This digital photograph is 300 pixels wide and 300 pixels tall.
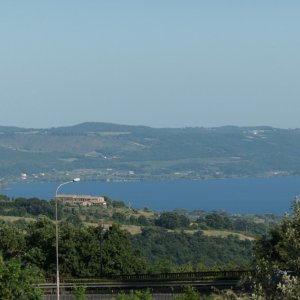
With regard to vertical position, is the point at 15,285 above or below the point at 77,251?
above

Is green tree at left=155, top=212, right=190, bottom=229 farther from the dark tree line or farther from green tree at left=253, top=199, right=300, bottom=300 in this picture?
green tree at left=253, top=199, right=300, bottom=300

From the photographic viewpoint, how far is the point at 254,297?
19141 mm

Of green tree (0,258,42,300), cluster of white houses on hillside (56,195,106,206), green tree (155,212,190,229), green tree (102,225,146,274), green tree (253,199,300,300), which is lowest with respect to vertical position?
cluster of white houses on hillside (56,195,106,206)

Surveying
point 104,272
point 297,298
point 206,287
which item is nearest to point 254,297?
point 297,298

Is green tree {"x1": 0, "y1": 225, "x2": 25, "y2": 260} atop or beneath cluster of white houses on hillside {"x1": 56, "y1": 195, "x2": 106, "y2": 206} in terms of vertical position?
atop

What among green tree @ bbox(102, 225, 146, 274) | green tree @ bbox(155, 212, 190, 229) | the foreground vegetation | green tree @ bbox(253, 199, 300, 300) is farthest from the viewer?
green tree @ bbox(155, 212, 190, 229)

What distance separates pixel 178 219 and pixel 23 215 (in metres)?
16.5

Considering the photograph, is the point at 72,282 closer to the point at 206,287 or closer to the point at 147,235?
the point at 206,287

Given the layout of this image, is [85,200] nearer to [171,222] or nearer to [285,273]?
[171,222]

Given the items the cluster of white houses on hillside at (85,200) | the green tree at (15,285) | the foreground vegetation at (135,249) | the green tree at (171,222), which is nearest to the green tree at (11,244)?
the foreground vegetation at (135,249)

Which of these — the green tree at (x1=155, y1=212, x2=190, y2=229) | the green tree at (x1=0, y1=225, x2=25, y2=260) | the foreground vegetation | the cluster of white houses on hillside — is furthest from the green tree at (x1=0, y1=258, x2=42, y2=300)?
the cluster of white houses on hillside

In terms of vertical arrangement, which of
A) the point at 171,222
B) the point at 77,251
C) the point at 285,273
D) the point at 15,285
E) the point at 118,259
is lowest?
the point at 171,222

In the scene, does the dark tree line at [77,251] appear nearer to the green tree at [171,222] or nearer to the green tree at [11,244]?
the green tree at [11,244]

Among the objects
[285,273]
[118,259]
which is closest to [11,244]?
[118,259]
